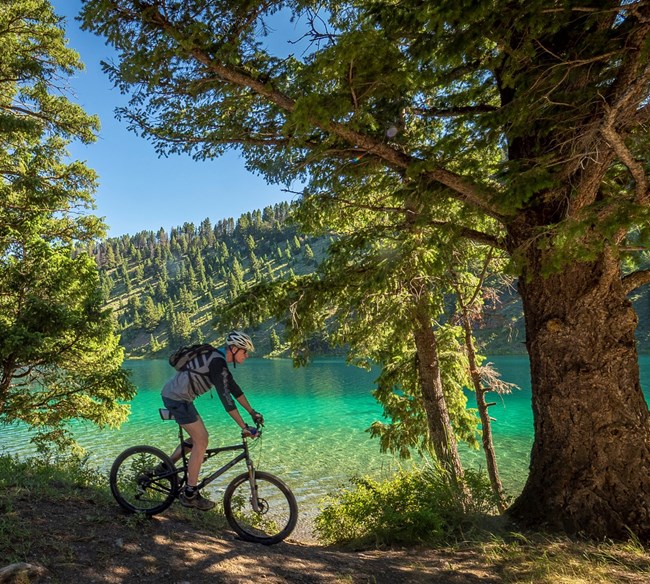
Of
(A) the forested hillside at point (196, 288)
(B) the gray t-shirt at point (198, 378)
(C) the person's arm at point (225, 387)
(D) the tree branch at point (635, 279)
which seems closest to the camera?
(C) the person's arm at point (225, 387)

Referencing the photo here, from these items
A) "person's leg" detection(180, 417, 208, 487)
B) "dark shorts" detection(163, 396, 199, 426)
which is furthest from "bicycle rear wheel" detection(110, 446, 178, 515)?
"dark shorts" detection(163, 396, 199, 426)

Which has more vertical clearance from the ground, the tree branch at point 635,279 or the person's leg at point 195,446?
the tree branch at point 635,279

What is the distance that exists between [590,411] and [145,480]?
17.6 ft

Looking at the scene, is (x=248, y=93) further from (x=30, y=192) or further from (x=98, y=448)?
(x=98, y=448)

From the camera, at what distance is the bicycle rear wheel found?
4.73 metres

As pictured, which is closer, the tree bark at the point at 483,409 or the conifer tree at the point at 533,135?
the conifer tree at the point at 533,135

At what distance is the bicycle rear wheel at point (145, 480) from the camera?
473 centimetres

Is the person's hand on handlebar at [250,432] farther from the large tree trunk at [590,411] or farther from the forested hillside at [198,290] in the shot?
the forested hillside at [198,290]

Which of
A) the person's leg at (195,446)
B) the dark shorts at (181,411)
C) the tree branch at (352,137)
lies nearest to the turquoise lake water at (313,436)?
the person's leg at (195,446)

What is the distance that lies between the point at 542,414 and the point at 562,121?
3.53m

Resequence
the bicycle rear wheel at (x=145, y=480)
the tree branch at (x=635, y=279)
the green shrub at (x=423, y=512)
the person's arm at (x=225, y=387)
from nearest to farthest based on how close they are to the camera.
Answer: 1. the person's arm at (x=225, y=387)
2. the bicycle rear wheel at (x=145, y=480)
3. the tree branch at (x=635, y=279)
4. the green shrub at (x=423, y=512)

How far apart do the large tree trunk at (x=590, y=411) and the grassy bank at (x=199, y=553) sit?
0.39 meters

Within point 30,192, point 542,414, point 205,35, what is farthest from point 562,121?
point 30,192

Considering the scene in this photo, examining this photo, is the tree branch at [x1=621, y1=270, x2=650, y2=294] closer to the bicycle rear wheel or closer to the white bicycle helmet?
the white bicycle helmet
